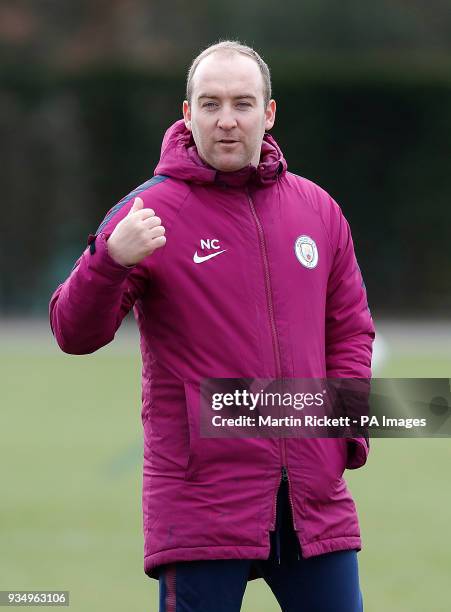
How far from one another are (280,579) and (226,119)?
1.30 metres

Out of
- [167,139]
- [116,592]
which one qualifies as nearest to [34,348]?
[116,592]

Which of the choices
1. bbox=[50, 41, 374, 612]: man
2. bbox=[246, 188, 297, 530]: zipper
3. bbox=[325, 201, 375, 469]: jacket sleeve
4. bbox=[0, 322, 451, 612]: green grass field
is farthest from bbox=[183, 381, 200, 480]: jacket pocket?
bbox=[0, 322, 451, 612]: green grass field

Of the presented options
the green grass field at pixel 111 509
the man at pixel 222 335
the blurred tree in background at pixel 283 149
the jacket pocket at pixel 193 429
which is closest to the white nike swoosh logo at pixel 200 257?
the man at pixel 222 335

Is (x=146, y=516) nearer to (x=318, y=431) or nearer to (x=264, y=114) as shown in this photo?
(x=318, y=431)

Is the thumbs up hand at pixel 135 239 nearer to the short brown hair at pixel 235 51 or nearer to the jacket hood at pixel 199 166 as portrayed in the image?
the jacket hood at pixel 199 166

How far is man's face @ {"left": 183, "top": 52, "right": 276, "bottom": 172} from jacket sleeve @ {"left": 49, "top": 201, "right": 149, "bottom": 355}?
0.29 metres

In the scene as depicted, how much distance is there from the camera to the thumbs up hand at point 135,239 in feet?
12.6

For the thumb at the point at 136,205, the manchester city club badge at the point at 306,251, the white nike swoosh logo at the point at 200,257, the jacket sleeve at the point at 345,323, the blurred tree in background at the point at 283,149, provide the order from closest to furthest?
the thumb at the point at 136,205, the white nike swoosh logo at the point at 200,257, the manchester city club badge at the point at 306,251, the jacket sleeve at the point at 345,323, the blurred tree in background at the point at 283,149

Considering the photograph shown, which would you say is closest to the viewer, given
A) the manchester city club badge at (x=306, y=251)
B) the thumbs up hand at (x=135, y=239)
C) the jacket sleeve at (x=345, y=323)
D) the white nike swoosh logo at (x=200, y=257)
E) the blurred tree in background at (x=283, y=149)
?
the thumbs up hand at (x=135, y=239)

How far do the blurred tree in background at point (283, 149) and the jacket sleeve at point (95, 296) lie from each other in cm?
2140

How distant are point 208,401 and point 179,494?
0.88 feet

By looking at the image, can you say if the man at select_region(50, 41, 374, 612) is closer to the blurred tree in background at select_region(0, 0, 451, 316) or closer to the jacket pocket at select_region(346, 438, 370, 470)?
the jacket pocket at select_region(346, 438, 370, 470)

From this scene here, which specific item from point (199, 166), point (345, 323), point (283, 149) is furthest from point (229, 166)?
point (283, 149)

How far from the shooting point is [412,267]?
25.8 m
